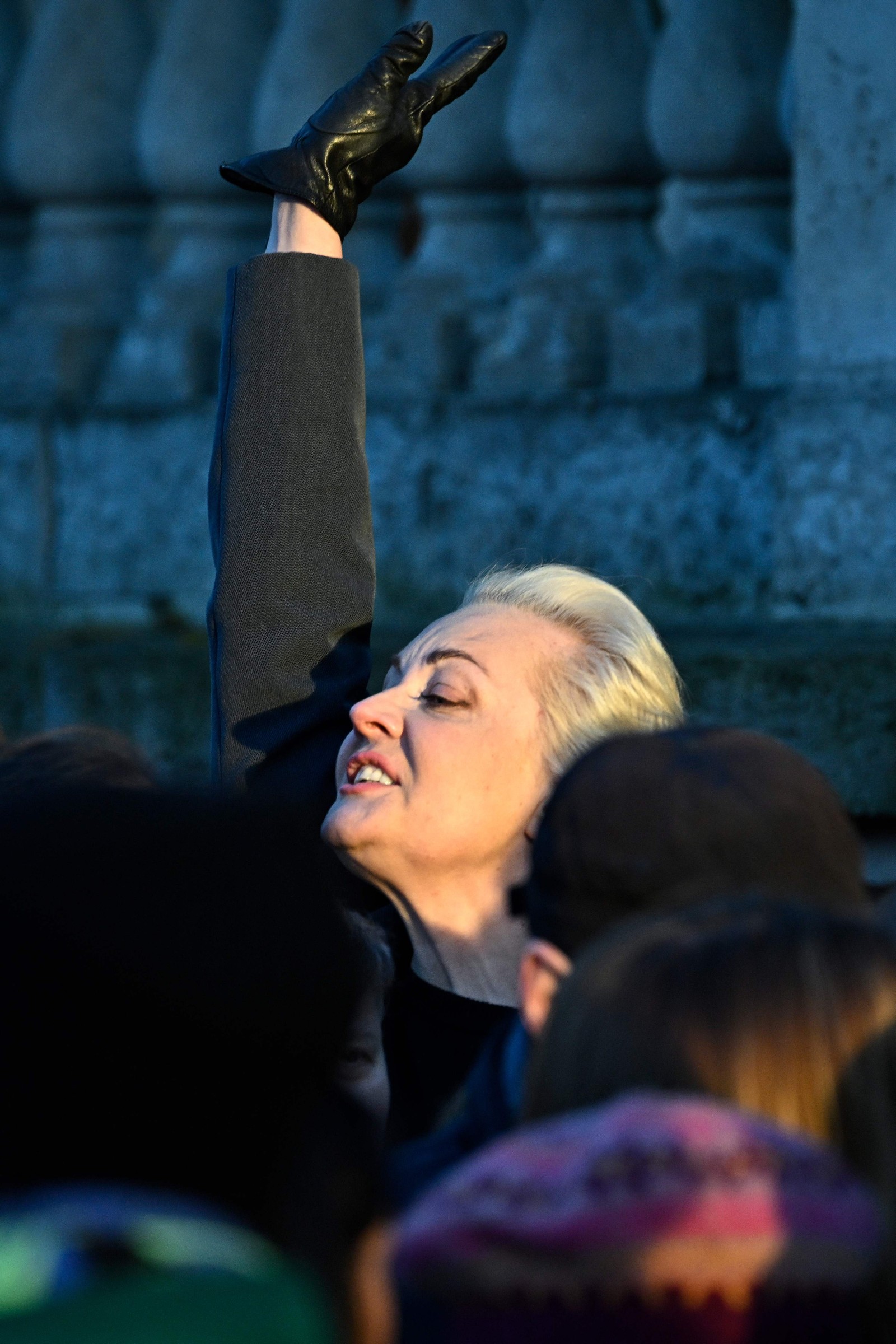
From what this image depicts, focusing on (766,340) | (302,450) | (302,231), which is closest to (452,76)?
(302,231)

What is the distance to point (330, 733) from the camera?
7.44 ft

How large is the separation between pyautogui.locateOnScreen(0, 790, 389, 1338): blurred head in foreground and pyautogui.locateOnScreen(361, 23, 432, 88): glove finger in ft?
5.21

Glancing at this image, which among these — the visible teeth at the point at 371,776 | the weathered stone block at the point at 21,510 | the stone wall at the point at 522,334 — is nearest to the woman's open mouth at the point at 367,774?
the visible teeth at the point at 371,776

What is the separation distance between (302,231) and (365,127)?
5.9 inches

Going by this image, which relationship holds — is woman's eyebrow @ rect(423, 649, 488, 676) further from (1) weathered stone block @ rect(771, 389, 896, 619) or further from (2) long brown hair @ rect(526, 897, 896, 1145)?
(2) long brown hair @ rect(526, 897, 896, 1145)

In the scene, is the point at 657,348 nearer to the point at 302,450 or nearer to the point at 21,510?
the point at 302,450

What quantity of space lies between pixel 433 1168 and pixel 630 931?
1.07ft

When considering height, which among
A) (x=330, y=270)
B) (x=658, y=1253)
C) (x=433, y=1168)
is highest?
(x=330, y=270)

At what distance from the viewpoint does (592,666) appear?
2090mm

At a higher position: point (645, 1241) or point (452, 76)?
point (452, 76)

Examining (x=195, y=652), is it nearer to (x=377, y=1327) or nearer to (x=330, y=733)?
(x=330, y=733)

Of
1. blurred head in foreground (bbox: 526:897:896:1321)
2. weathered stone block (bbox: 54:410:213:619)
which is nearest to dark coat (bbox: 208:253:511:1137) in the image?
weathered stone block (bbox: 54:410:213:619)

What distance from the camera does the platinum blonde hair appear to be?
2.05 meters

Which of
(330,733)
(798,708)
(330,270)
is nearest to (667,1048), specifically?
(330,733)
